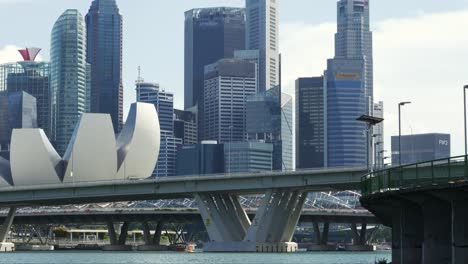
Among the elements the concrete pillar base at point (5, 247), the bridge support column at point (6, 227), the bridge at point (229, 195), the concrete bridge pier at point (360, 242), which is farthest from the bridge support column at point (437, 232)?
the concrete bridge pier at point (360, 242)

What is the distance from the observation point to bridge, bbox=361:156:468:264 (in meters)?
38.2

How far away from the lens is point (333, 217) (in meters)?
174

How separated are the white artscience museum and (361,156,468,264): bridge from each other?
129 m

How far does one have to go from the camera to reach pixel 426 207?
141 ft

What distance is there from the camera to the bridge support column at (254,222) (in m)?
131

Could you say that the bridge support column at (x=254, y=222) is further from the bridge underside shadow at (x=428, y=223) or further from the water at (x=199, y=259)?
the bridge underside shadow at (x=428, y=223)

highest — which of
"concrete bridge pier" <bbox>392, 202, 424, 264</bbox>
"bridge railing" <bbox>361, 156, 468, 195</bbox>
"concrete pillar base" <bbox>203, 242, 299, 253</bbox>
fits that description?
"bridge railing" <bbox>361, 156, 468, 195</bbox>

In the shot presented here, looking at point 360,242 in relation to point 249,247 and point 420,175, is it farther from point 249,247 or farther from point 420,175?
point 420,175

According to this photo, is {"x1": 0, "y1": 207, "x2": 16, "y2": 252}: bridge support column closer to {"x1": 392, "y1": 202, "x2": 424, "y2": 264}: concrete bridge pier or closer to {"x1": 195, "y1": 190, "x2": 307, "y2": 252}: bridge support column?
{"x1": 195, "y1": 190, "x2": 307, "y2": 252}: bridge support column

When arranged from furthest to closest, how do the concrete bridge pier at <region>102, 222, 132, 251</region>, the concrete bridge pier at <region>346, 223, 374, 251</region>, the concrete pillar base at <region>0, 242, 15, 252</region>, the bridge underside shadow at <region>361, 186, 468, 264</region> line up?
the concrete bridge pier at <region>346, 223, 374, 251</region> → the concrete bridge pier at <region>102, 222, 132, 251</region> → the concrete pillar base at <region>0, 242, 15, 252</region> → the bridge underside shadow at <region>361, 186, 468, 264</region>

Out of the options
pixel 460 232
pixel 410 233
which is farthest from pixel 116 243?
pixel 460 232

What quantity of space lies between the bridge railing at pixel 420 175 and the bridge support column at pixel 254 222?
77430 mm

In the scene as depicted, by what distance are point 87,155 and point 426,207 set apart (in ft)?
470

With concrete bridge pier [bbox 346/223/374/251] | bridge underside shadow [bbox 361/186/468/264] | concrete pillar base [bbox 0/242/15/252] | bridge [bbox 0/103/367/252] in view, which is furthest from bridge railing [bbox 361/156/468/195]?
concrete bridge pier [bbox 346/223/374/251]
